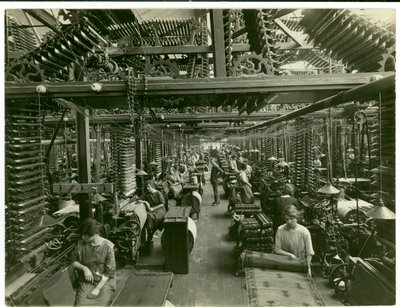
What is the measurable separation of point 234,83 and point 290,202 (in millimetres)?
4831

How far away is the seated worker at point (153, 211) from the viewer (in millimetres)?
8562

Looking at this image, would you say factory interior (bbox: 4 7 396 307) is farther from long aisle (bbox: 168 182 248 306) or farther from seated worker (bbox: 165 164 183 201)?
seated worker (bbox: 165 164 183 201)

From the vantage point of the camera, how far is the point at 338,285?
5906 millimetres

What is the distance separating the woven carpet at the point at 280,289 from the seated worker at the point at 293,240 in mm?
458

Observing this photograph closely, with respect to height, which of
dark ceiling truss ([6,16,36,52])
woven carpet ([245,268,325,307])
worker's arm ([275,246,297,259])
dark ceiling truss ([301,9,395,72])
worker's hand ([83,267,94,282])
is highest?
dark ceiling truss ([6,16,36,52])

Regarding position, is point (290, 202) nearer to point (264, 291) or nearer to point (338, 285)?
point (338, 285)

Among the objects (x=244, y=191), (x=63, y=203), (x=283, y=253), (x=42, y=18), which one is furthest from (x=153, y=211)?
(x=42, y=18)

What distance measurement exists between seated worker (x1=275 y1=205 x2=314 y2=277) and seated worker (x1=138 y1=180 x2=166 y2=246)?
3915 millimetres

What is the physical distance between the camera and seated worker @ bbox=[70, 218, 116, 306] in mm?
4203

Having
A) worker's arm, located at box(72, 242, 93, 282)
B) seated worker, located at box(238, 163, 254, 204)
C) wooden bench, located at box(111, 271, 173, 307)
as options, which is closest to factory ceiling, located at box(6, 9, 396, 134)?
worker's arm, located at box(72, 242, 93, 282)

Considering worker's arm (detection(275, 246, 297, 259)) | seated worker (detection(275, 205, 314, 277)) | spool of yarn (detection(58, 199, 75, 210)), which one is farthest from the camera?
spool of yarn (detection(58, 199, 75, 210))

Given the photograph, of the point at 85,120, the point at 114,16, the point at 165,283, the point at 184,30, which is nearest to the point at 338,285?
the point at 165,283

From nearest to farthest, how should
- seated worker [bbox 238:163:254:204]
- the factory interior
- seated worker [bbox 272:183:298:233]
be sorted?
1. the factory interior
2. seated worker [bbox 272:183:298:233]
3. seated worker [bbox 238:163:254:204]

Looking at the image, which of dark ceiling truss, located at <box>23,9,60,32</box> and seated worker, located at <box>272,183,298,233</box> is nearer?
dark ceiling truss, located at <box>23,9,60,32</box>
